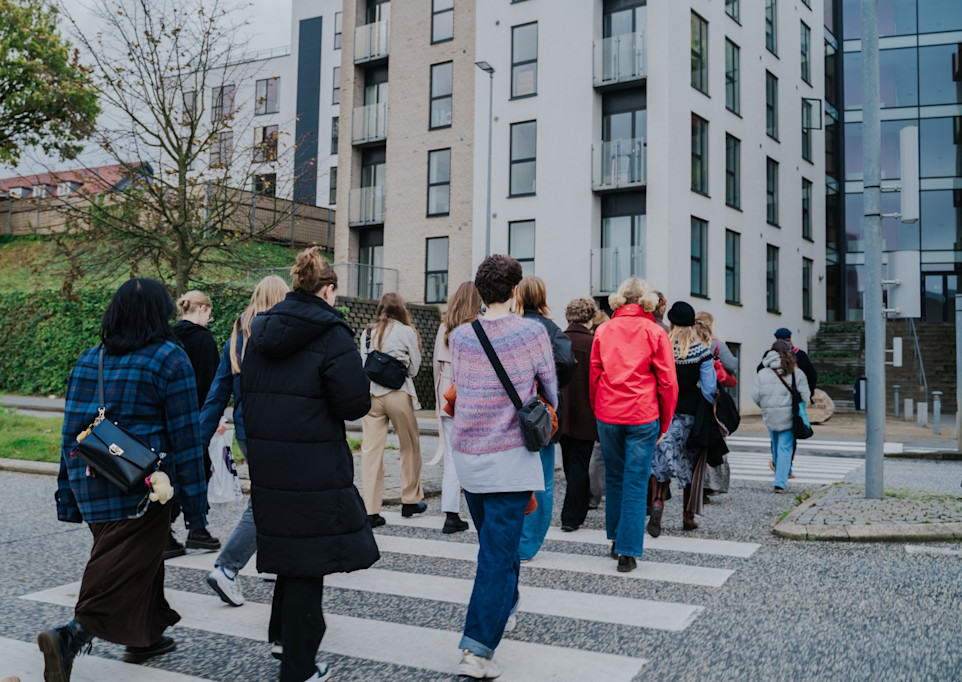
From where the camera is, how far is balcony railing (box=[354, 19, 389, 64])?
31.6 m

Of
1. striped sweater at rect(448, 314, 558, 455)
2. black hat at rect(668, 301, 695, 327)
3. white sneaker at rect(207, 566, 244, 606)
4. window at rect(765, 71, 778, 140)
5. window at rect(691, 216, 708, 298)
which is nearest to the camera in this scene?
striped sweater at rect(448, 314, 558, 455)

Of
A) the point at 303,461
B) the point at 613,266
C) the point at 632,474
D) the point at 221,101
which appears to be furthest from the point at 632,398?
the point at 613,266

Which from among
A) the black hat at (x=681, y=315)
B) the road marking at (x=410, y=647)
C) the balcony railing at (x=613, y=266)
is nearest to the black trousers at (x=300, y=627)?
the road marking at (x=410, y=647)

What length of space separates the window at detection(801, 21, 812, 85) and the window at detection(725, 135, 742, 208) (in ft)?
25.8

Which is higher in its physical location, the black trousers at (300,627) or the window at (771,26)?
the window at (771,26)

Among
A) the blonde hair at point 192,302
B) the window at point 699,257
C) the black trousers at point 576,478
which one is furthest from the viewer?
the window at point 699,257

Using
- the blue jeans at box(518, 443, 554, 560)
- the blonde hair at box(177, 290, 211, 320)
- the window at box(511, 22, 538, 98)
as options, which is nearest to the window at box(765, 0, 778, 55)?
the window at box(511, 22, 538, 98)

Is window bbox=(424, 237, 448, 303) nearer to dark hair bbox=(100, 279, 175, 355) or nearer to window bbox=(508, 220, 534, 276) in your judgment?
window bbox=(508, 220, 534, 276)

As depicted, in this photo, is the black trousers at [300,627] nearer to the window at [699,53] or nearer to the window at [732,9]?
the window at [699,53]

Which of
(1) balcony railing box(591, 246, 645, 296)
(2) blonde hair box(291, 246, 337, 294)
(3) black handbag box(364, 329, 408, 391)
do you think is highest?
(1) balcony railing box(591, 246, 645, 296)

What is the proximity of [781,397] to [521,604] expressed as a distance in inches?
225

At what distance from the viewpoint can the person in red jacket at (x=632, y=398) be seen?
5.86 m

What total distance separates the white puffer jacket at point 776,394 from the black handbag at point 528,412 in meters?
6.42

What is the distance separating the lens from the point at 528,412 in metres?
3.92
